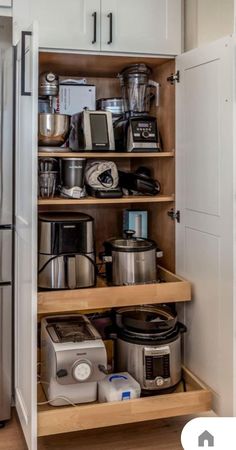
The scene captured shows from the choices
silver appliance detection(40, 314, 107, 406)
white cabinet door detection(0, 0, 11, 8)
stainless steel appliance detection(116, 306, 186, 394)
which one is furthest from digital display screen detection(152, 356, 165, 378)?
white cabinet door detection(0, 0, 11, 8)

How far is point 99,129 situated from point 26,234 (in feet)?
2.23

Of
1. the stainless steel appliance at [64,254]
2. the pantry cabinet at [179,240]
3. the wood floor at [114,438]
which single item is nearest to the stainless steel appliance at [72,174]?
the pantry cabinet at [179,240]

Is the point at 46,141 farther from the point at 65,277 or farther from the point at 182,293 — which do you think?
the point at 182,293

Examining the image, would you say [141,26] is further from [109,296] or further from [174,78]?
[109,296]

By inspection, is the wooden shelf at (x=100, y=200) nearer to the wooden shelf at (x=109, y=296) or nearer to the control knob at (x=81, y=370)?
the wooden shelf at (x=109, y=296)

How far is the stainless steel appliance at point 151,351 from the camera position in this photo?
2309 millimetres

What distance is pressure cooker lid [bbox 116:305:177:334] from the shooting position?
2357 mm

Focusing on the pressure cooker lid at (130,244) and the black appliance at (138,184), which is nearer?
the pressure cooker lid at (130,244)

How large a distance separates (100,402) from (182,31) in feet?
5.79

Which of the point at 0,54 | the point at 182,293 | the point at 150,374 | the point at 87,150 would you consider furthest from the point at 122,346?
the point at 0,54

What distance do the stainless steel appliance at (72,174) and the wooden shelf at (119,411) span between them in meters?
0.95

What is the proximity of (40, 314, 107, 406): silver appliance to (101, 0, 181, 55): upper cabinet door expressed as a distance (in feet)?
4.33

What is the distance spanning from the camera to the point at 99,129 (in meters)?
2.46

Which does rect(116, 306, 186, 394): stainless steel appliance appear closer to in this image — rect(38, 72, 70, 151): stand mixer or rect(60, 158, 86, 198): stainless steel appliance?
rect(60, 158, 86, 198): stainless steel appliance
